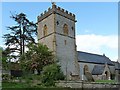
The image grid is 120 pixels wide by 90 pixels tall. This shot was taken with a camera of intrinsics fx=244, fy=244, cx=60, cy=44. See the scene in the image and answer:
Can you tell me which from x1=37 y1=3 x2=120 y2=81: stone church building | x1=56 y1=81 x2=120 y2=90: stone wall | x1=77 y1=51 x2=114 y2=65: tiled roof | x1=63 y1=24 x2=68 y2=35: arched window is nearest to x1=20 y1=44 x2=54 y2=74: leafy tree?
x1=37 y1=3 x2=120 y2=81: stone church building

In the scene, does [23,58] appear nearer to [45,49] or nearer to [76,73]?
[45,49]

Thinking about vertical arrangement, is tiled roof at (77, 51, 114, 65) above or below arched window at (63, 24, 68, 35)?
below

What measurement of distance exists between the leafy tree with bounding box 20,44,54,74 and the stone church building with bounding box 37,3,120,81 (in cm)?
163

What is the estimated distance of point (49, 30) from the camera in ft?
93.0

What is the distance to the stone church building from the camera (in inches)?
1086

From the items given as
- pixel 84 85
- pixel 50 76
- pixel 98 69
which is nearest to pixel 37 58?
pixel 50 76

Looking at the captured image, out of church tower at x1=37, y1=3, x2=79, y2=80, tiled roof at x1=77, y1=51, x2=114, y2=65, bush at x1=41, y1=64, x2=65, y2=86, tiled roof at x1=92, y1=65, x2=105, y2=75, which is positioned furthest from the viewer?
tiled roof at x1=92, y1=65, x2=105, y2=75

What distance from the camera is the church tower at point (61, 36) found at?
27547 mm

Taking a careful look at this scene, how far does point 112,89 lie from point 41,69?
287 inches

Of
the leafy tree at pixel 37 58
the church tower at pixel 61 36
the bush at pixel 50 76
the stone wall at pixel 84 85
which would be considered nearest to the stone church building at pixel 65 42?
the church tower at pixel 61 36

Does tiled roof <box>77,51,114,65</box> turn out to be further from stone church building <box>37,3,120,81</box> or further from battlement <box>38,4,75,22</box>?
battlement <box>38,4,75,22</box>

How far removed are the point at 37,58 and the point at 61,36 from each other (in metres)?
4.82

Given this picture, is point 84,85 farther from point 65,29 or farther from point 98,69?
point 98,69

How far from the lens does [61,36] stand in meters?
28.2
